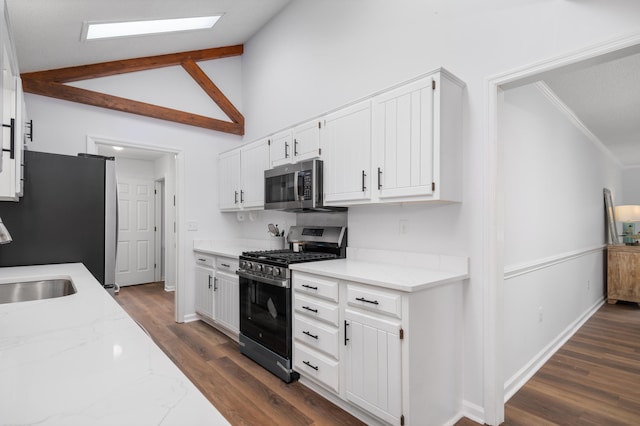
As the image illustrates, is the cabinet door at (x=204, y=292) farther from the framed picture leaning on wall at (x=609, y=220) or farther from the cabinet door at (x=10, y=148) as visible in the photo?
the framed picture leaning on wall at (x=609, y=220)

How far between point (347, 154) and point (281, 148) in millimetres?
972

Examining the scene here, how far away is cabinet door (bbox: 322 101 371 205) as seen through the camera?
2.55 meters

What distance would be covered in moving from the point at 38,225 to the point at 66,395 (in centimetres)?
249

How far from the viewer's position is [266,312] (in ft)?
9.36

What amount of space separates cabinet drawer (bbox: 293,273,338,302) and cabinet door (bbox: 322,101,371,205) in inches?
26.4

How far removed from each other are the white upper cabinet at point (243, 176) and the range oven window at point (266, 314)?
1.05 metres

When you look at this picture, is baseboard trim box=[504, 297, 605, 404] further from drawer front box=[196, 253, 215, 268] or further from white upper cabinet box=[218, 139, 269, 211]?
drawer front box=[196, 253, 215, 268]

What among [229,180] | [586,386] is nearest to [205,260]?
[229,180]

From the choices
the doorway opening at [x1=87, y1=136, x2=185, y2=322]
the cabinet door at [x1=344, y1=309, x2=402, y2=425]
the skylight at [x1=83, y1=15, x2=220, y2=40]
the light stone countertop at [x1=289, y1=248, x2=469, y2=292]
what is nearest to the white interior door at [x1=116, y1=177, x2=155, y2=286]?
the doorway opening at [x1=87, y1=136, x2=185, y2=322]

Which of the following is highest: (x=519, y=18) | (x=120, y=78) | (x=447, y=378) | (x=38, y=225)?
(x=120, y=78)

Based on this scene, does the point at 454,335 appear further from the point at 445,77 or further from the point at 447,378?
the point at 445,77

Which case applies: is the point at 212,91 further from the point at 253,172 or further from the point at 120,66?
the point at 253,172

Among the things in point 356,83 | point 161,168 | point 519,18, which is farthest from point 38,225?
point 161,168

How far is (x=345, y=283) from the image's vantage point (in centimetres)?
222
